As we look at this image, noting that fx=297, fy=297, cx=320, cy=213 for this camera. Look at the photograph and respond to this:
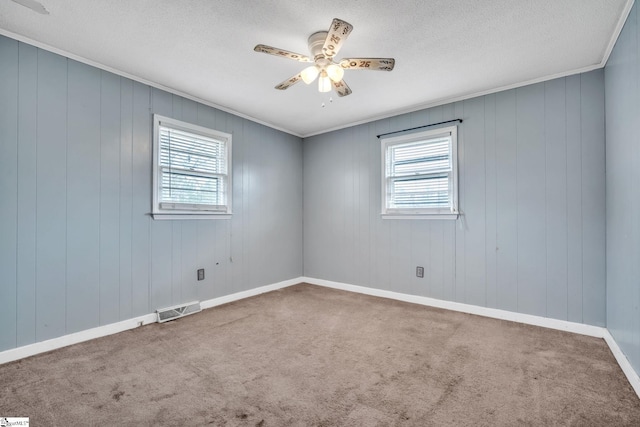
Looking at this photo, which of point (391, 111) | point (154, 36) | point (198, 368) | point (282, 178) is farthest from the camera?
point (282, 178)

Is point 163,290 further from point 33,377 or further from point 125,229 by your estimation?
point 33,377

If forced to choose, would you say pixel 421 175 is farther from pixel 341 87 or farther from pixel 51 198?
pixel 51 198

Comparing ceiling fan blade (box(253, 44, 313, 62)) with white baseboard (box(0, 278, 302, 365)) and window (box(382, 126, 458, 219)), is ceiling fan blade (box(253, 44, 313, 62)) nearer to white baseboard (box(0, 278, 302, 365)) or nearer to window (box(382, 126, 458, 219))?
window (box(382, 126, 458, 219))

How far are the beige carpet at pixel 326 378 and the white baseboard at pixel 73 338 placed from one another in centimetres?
9

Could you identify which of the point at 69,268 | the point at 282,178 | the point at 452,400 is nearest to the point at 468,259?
the point at 452,400

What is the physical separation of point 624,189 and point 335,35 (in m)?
2.42

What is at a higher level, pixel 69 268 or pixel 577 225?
pixel 577 225

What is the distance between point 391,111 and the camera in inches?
161

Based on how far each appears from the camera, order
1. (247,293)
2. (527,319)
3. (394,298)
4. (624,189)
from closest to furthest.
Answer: (624,189) → (527,319) → (394,298) → (247,293)

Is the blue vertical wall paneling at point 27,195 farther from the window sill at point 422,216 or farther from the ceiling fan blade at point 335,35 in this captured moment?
the window sill at point 422,216

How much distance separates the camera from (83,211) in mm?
2748

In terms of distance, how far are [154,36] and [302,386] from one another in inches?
114

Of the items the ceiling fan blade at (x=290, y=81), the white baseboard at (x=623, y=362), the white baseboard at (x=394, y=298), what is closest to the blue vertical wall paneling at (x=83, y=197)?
the white baseboard at (x=394, y=298)

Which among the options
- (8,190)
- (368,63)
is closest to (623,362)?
(368,63)
